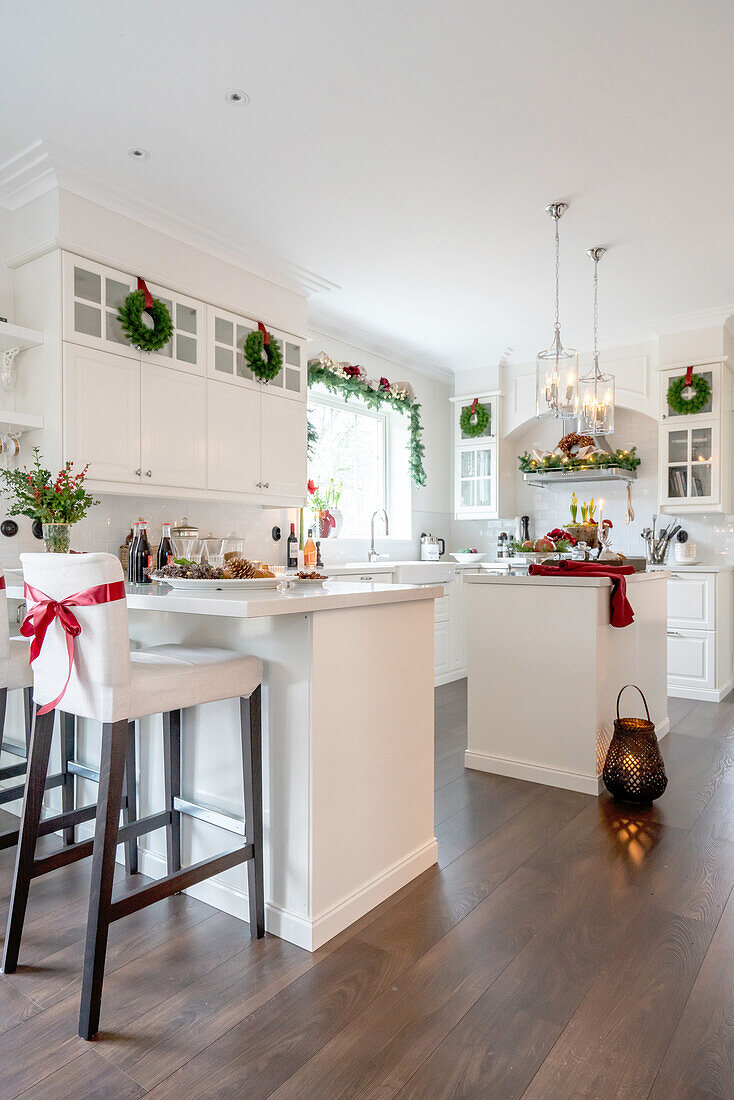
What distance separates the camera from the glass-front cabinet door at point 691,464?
5.01 m

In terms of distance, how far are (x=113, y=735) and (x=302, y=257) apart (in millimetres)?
3233

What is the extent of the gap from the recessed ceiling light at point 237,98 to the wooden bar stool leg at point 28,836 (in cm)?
227

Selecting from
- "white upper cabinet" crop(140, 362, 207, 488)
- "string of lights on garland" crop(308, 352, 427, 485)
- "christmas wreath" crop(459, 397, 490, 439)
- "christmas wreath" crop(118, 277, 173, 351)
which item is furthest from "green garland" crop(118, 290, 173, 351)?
"christmas wreath" crop(459, 397, 490, 439)

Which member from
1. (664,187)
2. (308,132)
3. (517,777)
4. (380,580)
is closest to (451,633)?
(380,580)

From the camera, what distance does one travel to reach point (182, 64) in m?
2.41

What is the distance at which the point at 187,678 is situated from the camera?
1.74 meters

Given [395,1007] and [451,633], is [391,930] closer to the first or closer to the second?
[395,1007]

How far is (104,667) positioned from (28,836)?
0.57 meters

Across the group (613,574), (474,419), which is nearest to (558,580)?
(613,574)

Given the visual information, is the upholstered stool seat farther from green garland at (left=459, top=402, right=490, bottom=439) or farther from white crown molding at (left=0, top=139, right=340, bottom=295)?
green garland at (left=459, top=402, right=490, bottom=439)

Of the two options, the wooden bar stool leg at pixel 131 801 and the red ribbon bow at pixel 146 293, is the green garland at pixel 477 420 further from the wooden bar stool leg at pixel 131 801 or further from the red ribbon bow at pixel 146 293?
the wooden bar stool leg at pixel 131 801

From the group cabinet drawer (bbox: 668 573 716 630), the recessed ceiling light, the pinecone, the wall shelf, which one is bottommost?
cabinet drawer (bbox: 668 573 716 630)

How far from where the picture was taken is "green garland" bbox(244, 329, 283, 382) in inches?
155

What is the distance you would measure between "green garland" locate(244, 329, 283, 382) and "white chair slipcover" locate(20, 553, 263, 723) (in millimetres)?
2519
